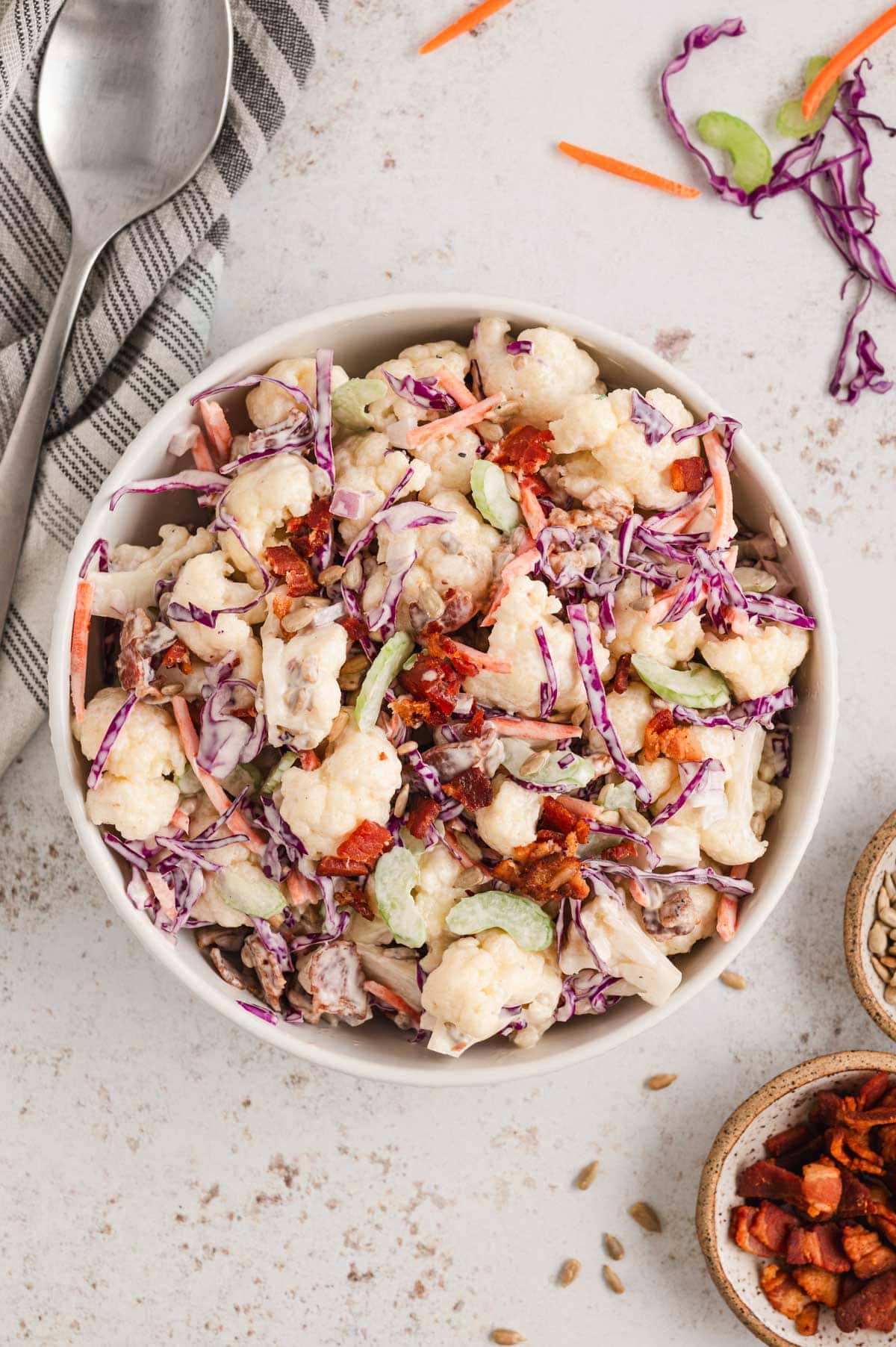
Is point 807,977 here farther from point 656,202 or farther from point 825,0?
point 825,0

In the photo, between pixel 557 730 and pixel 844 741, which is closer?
pixel 557 730

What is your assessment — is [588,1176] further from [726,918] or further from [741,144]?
[741,144]

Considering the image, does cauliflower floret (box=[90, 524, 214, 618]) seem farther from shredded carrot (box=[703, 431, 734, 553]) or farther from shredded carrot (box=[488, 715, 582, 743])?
shredded carrot (box=[703, 431, 734, 553])

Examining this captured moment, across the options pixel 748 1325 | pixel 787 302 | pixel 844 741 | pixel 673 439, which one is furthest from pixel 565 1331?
pixel 787 302

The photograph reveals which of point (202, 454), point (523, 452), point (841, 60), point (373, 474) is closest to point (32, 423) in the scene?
point (202, 454)

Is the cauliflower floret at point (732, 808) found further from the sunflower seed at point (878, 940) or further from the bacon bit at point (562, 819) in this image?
the sunflower seed at point (878, 940)

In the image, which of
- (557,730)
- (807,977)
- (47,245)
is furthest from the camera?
(807,977)

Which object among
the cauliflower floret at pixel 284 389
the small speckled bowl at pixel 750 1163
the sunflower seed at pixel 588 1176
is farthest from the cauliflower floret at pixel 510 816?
the sunflower seed at pixel 588 1176
